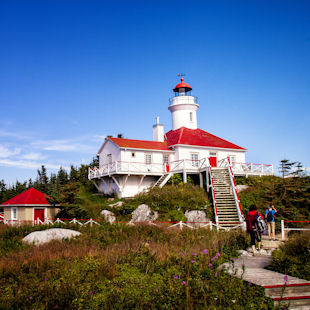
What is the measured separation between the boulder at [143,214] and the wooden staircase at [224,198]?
4240 millimetres

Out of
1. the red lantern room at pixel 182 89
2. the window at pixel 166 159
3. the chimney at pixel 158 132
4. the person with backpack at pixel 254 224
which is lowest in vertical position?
the person with backpack at pixel 254 224

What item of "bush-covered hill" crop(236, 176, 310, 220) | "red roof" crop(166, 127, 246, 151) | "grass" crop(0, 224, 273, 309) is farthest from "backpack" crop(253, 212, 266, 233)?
"red roof" crop(166, 127, 246, 151)

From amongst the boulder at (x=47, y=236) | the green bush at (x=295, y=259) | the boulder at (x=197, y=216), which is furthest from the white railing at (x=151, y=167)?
the green bush at (x=295, y=259)

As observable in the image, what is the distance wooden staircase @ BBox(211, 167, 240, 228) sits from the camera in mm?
20156

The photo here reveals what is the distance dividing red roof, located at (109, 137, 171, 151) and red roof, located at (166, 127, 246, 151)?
0.93 meters

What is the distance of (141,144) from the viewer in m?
30.2

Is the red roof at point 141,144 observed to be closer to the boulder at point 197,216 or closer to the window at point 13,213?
the boulder at point 197,216

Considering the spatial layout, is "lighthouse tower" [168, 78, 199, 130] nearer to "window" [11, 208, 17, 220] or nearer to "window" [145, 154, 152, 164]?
"window" [145, 154, 152, 164]

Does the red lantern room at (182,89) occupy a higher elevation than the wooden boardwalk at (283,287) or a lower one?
higher

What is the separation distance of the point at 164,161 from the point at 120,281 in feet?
76.3

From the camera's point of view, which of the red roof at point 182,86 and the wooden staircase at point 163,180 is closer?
the wooden staircase at point 163,180

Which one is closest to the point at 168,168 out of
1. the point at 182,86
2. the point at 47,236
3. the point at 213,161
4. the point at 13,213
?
the point at 213,161

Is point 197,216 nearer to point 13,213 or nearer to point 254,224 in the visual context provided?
point 254,224

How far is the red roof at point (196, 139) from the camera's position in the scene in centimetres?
3134
